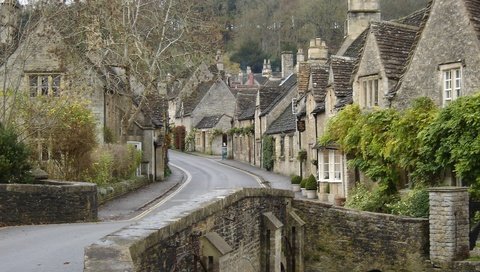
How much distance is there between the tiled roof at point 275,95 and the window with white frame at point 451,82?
106 ft

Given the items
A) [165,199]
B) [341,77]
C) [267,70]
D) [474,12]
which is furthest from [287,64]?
[474,12]

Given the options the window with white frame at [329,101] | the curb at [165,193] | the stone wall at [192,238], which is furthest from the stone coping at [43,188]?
the window with white frame at [329,101]

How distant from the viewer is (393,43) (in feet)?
92.4

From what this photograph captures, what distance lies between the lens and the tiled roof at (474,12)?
23.3m

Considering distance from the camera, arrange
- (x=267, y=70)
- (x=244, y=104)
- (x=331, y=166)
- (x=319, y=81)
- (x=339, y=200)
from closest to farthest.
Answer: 1. (x=339, y=200)
2. (x=331, y=166)
3. (x=319, y=81)
4. (x=244, y=104)
5. (x=267, y=70)

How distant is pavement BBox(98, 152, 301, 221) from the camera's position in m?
26.7

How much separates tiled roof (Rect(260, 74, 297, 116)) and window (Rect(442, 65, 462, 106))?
32393mm

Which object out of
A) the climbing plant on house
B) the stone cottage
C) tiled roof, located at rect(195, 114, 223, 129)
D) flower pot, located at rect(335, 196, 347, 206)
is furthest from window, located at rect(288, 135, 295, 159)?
tiled roof, located at rect(195, 114, 223, 129)

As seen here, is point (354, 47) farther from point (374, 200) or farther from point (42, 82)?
point (42, 82)

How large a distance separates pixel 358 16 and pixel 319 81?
14.6 ft

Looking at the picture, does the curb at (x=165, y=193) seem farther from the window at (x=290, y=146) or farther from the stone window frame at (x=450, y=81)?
the stone window frame at (x=450, y=81)

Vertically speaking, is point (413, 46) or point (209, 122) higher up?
point (413, 46)

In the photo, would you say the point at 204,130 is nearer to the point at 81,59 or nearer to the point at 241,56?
the point at 81,59

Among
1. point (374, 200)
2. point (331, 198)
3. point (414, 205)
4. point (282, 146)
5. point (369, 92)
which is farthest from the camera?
point (282, 146)
